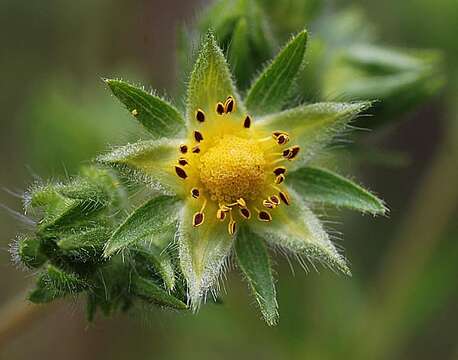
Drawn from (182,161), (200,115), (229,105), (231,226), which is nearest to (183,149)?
(182,161)

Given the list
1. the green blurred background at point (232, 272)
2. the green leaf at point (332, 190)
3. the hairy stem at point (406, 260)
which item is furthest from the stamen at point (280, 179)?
the hairy stem at point (406, 260)

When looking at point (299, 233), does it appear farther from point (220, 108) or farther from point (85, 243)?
point (85, 243)

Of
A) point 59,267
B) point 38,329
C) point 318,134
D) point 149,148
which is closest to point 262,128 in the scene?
point 318,134

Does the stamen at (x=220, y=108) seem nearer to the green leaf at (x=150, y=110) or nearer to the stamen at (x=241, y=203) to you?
the green leaf at (x=150, y=110)

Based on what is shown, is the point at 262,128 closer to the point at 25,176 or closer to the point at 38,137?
the point at 38,137

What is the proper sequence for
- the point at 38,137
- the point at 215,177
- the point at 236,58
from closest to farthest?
the point at 215,177
the point at 236,58
the point at 38,137
